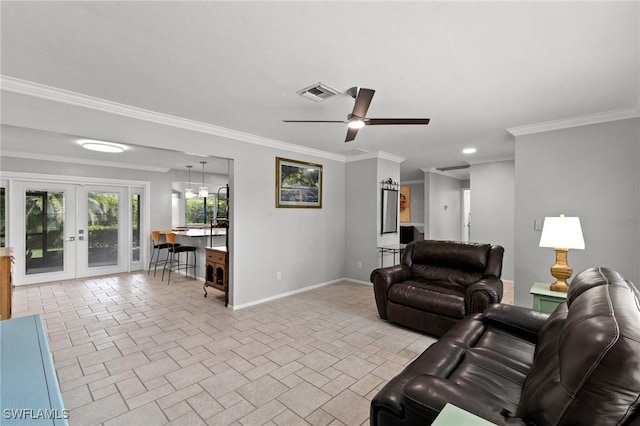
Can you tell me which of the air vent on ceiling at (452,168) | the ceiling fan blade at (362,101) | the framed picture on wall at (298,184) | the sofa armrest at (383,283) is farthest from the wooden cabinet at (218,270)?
the air vent on ceiling at (452,168)

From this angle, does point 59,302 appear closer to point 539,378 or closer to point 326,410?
point 326,410

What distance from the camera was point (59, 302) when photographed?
457 cm

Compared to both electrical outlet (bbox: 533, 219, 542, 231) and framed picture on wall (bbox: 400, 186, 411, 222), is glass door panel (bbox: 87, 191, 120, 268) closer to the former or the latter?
framed picture on wall (bbox: 400, 186, 411, 222)

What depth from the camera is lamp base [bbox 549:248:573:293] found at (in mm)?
2961

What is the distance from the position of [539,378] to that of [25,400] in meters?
1.94

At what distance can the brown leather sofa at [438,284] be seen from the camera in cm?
314

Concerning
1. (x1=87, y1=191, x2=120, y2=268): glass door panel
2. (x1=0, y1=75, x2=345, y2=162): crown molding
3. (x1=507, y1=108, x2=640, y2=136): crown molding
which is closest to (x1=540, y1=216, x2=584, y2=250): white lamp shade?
(x1=507, y1=108, x2=640, y2=136): crown molding

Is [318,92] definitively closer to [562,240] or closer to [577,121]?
[562,240]

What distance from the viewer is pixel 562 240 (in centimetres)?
293

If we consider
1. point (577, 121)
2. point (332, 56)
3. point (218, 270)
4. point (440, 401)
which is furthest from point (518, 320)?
point (218, 270)

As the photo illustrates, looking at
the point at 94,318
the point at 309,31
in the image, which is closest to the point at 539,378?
the point at 309,31

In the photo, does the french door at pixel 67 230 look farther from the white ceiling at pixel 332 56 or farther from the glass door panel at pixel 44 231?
the white ceiling at pixel 332 56

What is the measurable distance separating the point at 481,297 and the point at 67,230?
24.4ft

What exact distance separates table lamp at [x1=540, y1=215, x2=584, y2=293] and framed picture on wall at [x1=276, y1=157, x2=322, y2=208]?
3.44 metres
